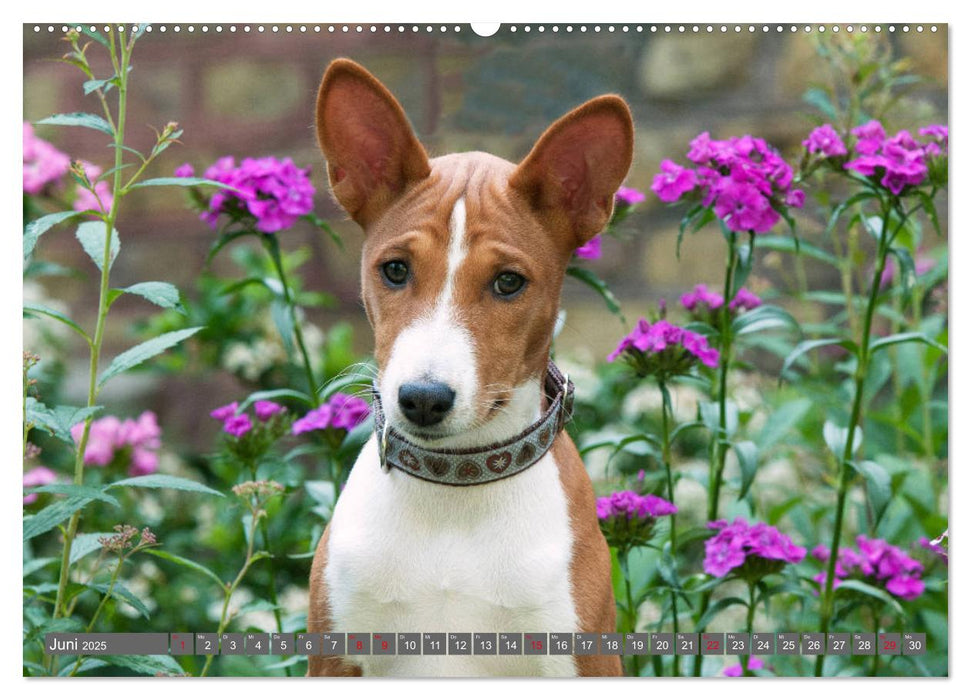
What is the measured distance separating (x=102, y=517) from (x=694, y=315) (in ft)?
6.00

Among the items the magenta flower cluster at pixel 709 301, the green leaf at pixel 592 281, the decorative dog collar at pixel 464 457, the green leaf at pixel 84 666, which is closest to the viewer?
the decorative dog collar at pixel 464 457

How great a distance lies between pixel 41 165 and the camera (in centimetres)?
327

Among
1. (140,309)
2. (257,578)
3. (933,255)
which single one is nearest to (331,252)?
(140,309)

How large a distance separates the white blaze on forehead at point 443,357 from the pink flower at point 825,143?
963mm

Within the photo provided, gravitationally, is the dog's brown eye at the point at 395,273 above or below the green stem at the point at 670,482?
above

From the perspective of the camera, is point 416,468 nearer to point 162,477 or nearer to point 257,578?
point 162,477

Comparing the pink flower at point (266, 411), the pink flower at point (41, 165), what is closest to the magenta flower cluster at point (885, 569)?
the pink flower at point (266, 411)

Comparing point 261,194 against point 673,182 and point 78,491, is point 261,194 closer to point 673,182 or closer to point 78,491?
point 78,491

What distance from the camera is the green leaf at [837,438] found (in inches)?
110

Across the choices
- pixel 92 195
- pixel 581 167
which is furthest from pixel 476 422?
pixel 92 195

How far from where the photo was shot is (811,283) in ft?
11.7

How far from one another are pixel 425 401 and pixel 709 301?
104 cm

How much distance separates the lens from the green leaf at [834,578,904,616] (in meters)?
2.73

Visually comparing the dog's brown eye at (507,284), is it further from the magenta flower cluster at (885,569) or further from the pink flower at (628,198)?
the magenta flower cluster at (885,569)
